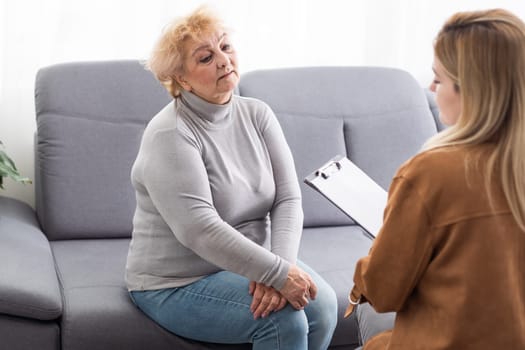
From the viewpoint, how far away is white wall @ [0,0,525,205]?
9.57 ft

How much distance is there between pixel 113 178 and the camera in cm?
272

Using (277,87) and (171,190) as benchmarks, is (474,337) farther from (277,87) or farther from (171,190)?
(277,87)

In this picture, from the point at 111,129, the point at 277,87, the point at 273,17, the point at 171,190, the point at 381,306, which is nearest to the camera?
the point at 381,306

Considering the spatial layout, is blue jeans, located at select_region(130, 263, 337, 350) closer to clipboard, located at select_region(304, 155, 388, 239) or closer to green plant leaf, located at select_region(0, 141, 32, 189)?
clipboard, located at select_region(304, 155, 388, 239)

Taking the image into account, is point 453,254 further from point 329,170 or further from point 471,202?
point 329,170

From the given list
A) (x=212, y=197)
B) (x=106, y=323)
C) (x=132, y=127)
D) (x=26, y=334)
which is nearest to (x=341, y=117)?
(x=132, y=127)

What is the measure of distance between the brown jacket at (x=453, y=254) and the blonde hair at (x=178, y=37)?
883mm

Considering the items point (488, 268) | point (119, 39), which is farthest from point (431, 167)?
point (119, 39)

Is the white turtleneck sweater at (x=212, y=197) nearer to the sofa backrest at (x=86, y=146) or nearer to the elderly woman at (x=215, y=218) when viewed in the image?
the elderly woman at (x=215, y=218)

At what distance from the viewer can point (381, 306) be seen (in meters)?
1.57

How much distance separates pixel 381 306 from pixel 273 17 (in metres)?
1.82

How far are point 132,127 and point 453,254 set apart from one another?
5.02ft

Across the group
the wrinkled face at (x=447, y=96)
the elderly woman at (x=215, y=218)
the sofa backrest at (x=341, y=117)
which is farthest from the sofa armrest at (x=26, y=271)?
the wrinkled face at (x=447, y=96)

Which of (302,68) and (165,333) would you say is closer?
(165,333)
